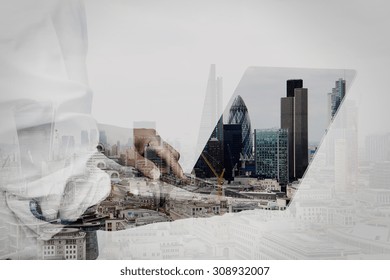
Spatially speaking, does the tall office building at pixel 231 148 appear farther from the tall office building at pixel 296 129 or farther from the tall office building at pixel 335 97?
the tall office building at pixel 335 97

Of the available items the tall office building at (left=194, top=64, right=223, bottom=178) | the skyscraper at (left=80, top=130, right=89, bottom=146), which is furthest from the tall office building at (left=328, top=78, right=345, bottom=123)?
the skyscraper at (left=80, top=130, right=89, bottom=146)

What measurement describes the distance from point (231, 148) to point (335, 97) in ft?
1.69

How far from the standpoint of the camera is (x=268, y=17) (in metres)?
2.04

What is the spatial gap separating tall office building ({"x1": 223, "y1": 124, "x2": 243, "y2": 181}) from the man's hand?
20 cm

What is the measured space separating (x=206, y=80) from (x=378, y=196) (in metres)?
0.91

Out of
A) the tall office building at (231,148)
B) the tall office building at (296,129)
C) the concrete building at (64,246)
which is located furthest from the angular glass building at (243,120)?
the concrete building at (64,246)

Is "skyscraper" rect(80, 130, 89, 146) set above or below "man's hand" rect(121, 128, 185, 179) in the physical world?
above

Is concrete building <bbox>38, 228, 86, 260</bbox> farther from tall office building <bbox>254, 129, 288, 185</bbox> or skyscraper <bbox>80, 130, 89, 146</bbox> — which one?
tall office building <bbox>254, 129, 288, 185</bbox>

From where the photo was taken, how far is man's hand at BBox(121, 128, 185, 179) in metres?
1.98

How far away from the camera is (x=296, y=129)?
6.50 feet

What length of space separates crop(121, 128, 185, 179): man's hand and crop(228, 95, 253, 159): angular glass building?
29cm

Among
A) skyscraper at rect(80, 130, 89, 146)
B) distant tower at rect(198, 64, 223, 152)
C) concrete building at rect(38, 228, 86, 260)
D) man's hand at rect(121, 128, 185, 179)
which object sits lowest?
concrete building at rect(38, 228, 86, 260)
